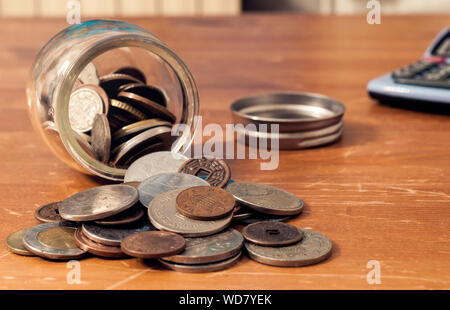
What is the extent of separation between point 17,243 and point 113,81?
285 mm

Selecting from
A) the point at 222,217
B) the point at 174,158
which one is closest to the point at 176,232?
the point at 222,217

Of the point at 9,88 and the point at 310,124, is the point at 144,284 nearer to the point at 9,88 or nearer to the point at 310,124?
the point at 310,124

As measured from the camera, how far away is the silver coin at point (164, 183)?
1.86 ft

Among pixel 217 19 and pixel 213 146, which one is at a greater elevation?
pixel 217 19

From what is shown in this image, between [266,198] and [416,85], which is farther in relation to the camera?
[416,85]

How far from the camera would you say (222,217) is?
0.52m

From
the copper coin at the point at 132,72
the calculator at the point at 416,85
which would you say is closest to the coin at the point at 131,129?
the copper coin at the point at 132,72

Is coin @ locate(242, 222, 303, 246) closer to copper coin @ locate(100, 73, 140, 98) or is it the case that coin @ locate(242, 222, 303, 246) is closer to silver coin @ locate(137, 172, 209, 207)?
silver coin @ locate(137, 172, 209, 207)

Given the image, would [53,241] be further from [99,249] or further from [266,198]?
[266,198]

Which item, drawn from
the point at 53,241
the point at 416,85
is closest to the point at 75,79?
the point at 53,241

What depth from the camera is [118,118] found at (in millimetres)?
707

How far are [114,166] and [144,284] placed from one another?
242mm

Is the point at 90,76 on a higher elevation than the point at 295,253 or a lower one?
higher
